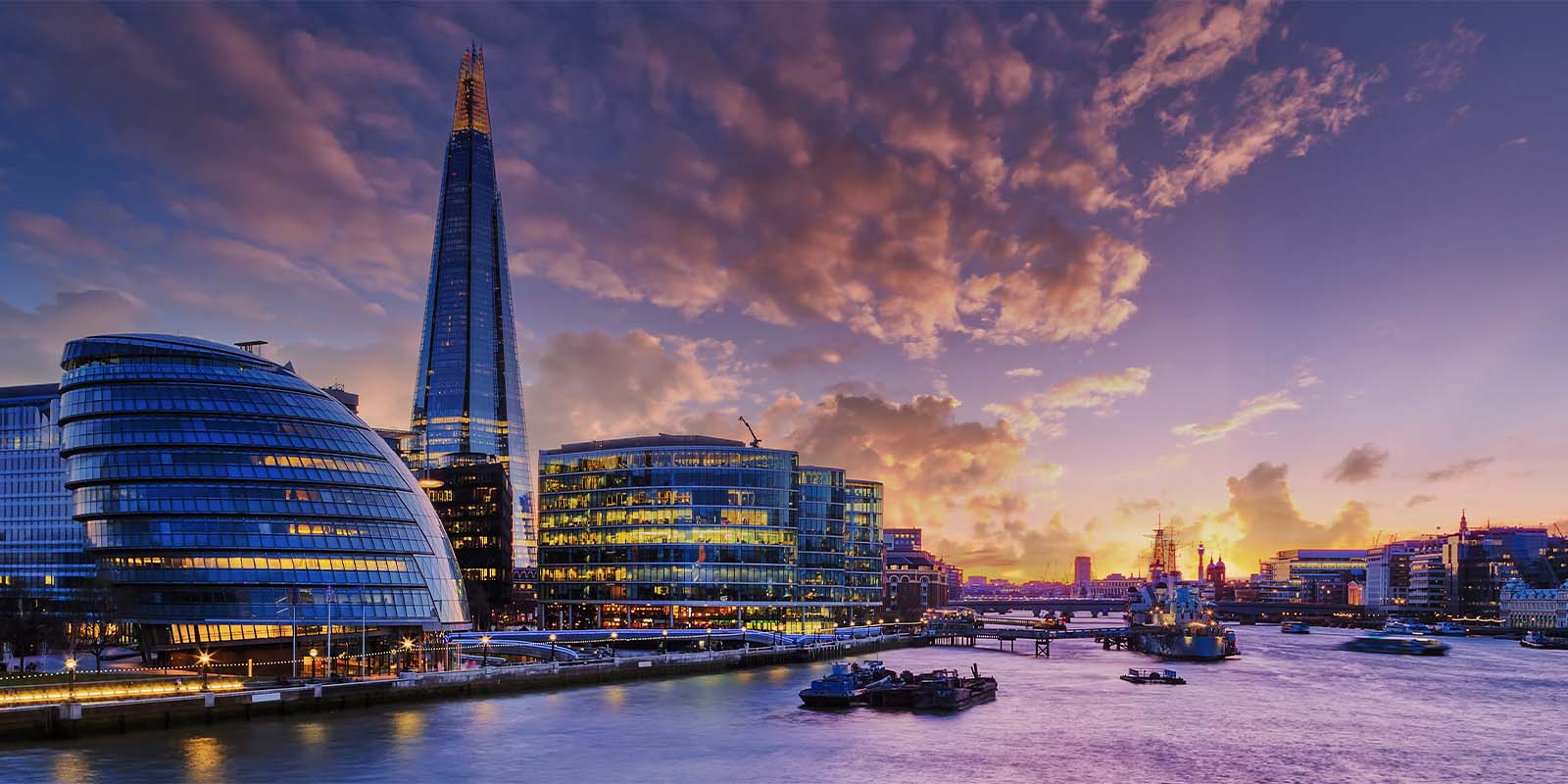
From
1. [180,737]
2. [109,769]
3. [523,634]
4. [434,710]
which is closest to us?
[109,769]

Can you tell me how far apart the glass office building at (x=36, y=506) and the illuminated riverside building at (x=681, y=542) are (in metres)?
79.0

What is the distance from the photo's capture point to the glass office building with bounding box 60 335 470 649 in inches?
3880

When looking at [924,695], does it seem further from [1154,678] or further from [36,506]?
[36,506]

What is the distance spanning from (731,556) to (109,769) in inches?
4721

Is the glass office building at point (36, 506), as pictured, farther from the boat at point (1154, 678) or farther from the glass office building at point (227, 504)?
the boat at point (1154, 678)

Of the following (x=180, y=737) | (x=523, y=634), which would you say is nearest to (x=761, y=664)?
(x=523, y=634)

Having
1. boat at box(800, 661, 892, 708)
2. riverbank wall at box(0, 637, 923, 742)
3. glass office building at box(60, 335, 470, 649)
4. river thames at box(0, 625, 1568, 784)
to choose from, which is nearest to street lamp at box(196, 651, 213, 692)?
glass office building at box(60, 335, 470, 649)

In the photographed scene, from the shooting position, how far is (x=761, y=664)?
449ft

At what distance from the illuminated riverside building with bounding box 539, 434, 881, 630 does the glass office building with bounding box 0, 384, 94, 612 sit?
259 ft

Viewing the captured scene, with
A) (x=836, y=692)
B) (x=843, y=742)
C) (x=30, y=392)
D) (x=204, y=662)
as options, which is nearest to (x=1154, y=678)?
(x=836, y=692)

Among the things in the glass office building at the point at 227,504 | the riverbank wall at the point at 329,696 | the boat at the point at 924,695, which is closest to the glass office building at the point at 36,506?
the glass office building at the point at 227,504

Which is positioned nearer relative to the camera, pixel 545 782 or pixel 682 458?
pixel 545 782

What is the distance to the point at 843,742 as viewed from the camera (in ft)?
245

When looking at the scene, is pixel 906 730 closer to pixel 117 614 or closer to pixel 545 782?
pixel 545 782
